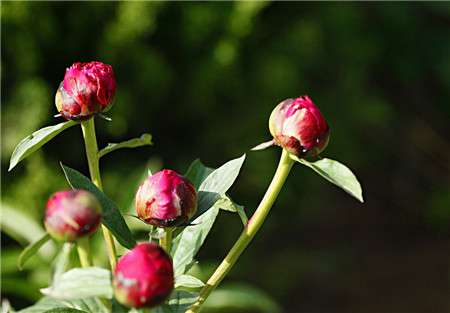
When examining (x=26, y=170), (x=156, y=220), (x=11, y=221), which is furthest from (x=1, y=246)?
(x=156, y=220)

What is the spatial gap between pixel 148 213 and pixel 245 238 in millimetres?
77

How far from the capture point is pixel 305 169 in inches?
99.0

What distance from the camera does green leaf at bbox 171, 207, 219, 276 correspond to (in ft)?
→ 2.02

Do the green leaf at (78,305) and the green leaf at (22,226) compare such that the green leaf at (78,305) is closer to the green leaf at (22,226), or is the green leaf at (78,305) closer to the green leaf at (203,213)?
the green leaf at (203,213)

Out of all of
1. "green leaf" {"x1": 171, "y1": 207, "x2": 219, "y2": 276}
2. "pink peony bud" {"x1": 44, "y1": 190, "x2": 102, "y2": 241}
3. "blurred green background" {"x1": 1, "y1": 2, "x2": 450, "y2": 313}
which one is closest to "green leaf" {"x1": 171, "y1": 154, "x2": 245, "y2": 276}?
"green leaf" {"x1": 171, "y1": 207, "x2": 219, "y2": 276}

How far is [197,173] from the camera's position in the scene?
672 mm

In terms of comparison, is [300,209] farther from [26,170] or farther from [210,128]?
[26,170]

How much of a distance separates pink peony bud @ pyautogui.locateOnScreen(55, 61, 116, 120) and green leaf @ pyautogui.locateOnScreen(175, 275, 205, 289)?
0.16m

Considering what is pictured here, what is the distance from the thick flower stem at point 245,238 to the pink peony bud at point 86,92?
0.15 meters

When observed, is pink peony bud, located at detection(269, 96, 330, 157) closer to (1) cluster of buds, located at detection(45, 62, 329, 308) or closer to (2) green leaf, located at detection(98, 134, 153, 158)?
(1) cluster of buds, located at detection(45, 62, 329, 308)

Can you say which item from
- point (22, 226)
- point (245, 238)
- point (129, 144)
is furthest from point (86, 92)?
point (22, 226)

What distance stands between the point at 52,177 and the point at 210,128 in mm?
526

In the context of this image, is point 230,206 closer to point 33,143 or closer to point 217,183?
point 217,183

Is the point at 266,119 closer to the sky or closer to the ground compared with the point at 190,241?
closer to the ground
